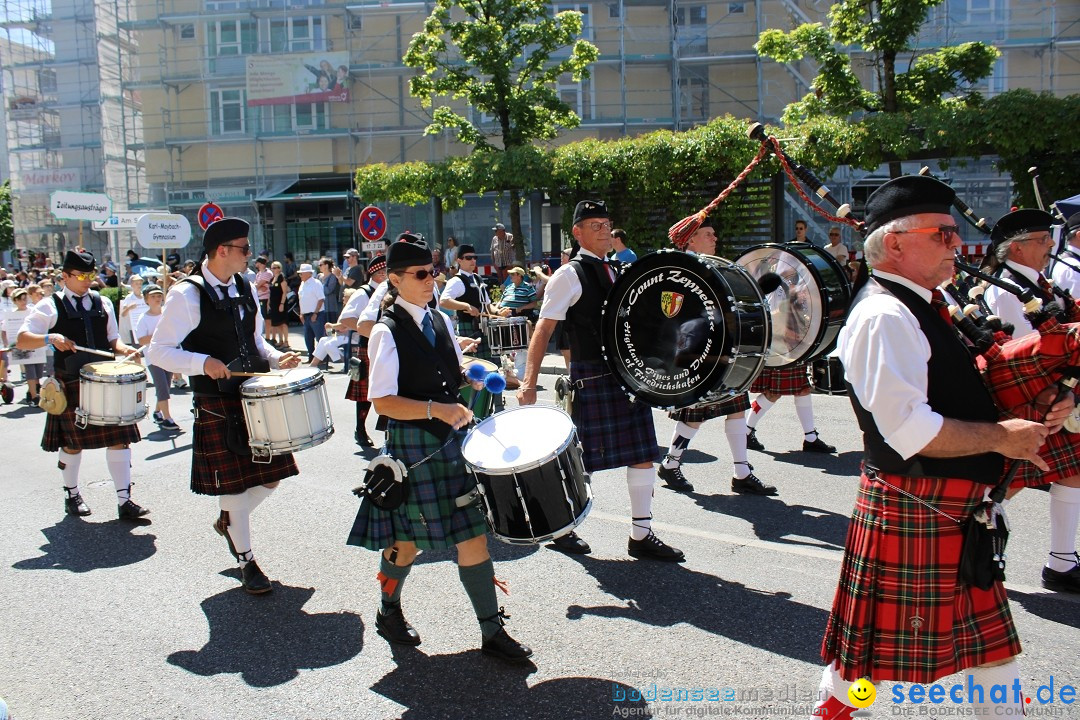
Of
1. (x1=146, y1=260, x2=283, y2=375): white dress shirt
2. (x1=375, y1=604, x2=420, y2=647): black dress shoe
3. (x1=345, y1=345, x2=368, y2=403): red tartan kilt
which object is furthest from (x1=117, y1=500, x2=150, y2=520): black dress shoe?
(x1=375, y1=604, x2=420, y2=647): black dress shoe

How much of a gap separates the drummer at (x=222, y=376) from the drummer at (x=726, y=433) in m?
2.63

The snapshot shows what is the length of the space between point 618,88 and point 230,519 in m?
23.3

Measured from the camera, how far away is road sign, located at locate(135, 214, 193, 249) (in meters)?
13.1

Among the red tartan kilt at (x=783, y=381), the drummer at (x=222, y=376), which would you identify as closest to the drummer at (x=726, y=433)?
the red tartan kilt at (x=783, y=381)

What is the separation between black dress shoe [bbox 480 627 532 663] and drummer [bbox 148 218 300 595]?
1.50 m

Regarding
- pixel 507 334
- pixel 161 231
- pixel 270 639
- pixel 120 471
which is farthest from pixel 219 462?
pixel 161 231

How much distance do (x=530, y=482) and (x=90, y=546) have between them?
140 inches

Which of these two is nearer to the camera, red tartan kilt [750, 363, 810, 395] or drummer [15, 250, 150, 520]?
drummer [15, 250, 150, 520]

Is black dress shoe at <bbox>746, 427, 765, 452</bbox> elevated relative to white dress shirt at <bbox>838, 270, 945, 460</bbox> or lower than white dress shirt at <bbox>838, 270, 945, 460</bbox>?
lower

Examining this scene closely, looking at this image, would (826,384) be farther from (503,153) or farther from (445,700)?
(503,153)

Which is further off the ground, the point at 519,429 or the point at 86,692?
the point at 519,429

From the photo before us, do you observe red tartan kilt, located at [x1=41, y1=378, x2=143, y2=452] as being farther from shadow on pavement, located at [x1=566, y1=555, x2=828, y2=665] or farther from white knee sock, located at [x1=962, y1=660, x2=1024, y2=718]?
white knee sock, located at [x1=962, y1=660, x2=1024, y2=718]

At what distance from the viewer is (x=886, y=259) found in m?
2.65

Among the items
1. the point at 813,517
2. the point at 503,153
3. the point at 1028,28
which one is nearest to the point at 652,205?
the point at 503,153
